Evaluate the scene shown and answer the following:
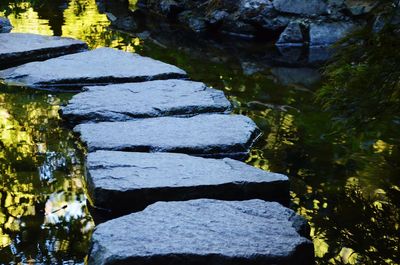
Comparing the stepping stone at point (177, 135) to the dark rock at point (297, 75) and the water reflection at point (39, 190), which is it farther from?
the dark rock at point (297, 75)

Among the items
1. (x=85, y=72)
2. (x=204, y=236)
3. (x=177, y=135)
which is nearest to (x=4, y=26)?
(x=85, y=72)

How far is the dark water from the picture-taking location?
2111mm

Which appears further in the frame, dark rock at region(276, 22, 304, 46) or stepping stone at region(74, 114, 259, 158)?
dark rock at region(276, 22, 304, 46)

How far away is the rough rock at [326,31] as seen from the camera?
6.20 metres

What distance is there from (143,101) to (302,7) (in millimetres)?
3382

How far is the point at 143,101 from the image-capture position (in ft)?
11.3

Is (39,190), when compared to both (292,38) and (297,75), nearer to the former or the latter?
(297,75)

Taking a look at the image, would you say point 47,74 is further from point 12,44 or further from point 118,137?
point 118,137

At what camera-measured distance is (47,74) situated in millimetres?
3992

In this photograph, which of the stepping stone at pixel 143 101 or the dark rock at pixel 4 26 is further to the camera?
the dark rock at pixel 4 26

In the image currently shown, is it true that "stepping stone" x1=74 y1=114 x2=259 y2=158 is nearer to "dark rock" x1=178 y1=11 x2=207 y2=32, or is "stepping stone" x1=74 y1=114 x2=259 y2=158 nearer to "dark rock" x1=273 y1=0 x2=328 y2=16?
"dark rock" x1=273 y1=0 x2=328 y2=16

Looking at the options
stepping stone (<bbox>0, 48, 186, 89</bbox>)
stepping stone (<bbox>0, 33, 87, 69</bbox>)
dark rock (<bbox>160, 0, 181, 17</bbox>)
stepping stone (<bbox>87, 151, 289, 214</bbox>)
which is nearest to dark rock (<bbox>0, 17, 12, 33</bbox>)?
stepping stone (<bbox>0, 33, 87, 69</bbox>)

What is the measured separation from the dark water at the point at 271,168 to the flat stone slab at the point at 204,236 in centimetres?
14

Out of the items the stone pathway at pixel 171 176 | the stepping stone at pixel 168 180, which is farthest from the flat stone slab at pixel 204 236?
the stepping stone at pixel 168 180
